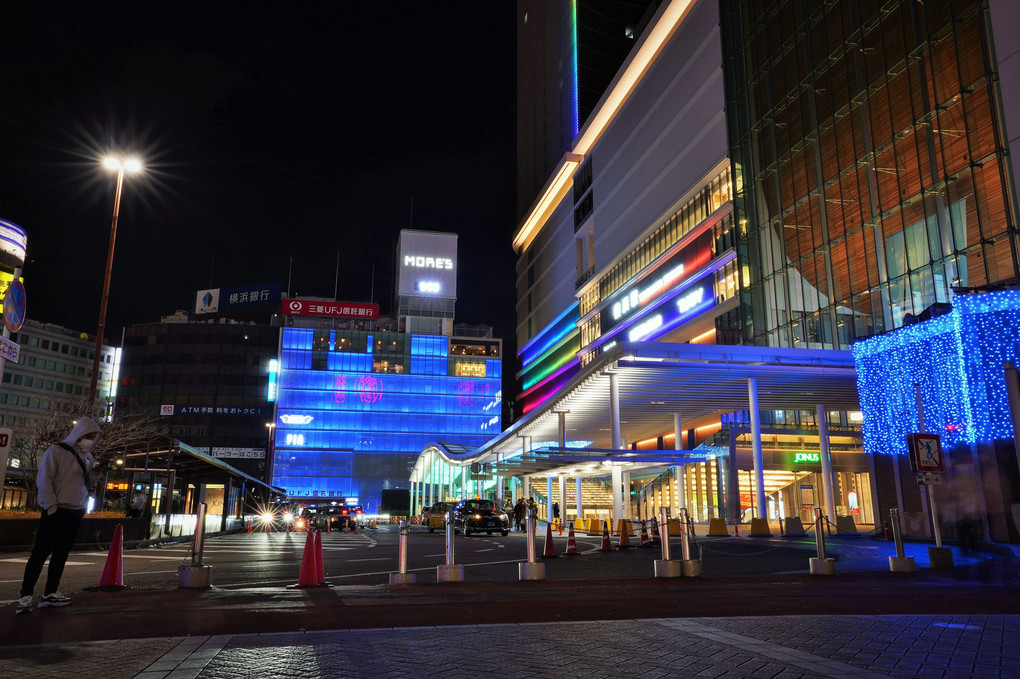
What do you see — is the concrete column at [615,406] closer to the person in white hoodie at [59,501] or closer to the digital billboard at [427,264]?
the person in white hoodie at [59,501]

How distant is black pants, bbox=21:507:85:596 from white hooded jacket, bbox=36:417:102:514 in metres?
0.09

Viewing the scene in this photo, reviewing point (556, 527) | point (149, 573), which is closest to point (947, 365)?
point (149, 573)

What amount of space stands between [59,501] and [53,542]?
43 centimetres

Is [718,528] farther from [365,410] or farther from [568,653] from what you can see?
[365,410]

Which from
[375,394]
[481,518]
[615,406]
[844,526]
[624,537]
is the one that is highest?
[375,394]

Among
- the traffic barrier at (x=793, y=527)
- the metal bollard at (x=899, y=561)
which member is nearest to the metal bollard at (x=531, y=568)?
the metal bollard at (x=899, y=561)

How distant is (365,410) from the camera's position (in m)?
113

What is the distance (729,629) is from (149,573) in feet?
33.2

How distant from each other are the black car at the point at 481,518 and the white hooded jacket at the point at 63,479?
85.2 feet

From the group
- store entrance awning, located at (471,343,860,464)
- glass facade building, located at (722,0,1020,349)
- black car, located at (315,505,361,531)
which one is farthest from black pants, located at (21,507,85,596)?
black car, located at (315,505,361,531)

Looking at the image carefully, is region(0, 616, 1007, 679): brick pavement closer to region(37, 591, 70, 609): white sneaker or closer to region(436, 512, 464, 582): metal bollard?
region(37, 591, 70, 609): white sneaker

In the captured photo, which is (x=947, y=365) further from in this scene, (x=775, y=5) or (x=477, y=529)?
(x=775, y=5)

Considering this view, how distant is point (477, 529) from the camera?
109 feet

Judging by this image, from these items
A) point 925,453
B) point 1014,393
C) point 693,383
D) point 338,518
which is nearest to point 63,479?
point 925,453
